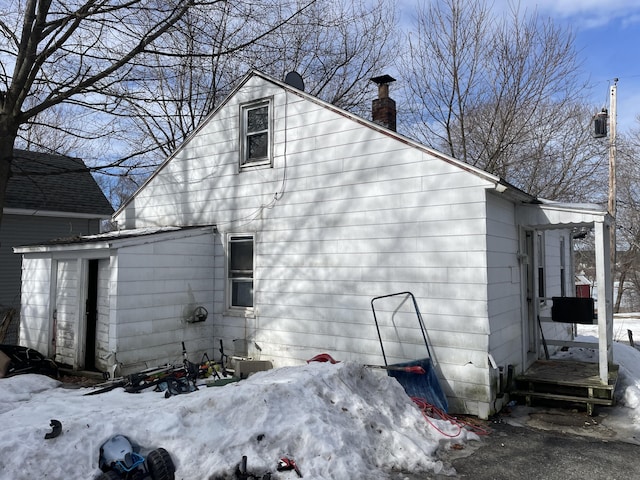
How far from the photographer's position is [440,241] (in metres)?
7.65

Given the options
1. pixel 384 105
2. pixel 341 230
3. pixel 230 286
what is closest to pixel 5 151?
pixel 230 286

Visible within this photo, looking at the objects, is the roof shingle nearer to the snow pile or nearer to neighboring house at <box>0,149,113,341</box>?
neighboring house at <box>0,149,113,341</box>

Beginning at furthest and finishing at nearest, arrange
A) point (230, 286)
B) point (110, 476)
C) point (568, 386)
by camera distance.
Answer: point (230, 286), point (568, 386), point (110, 476)

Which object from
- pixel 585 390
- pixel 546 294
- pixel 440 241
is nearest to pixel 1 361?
pixel 440 241

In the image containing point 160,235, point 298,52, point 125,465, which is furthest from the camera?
point 298,52

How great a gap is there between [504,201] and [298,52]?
1637 centimetres

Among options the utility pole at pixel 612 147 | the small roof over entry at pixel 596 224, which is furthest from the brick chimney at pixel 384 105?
the utility pole at pixel 612 147

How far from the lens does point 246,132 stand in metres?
10.4

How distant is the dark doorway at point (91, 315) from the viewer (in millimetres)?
9531

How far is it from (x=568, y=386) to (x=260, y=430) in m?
5.21

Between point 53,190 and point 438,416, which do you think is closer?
point 438,416

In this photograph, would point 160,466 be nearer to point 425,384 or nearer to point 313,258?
point 425,384

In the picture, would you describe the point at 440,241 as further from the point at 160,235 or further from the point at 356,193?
the point at 160,235

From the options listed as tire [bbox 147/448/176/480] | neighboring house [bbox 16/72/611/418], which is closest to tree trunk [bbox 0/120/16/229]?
neighboring house [bbox 16/72/611/418]
